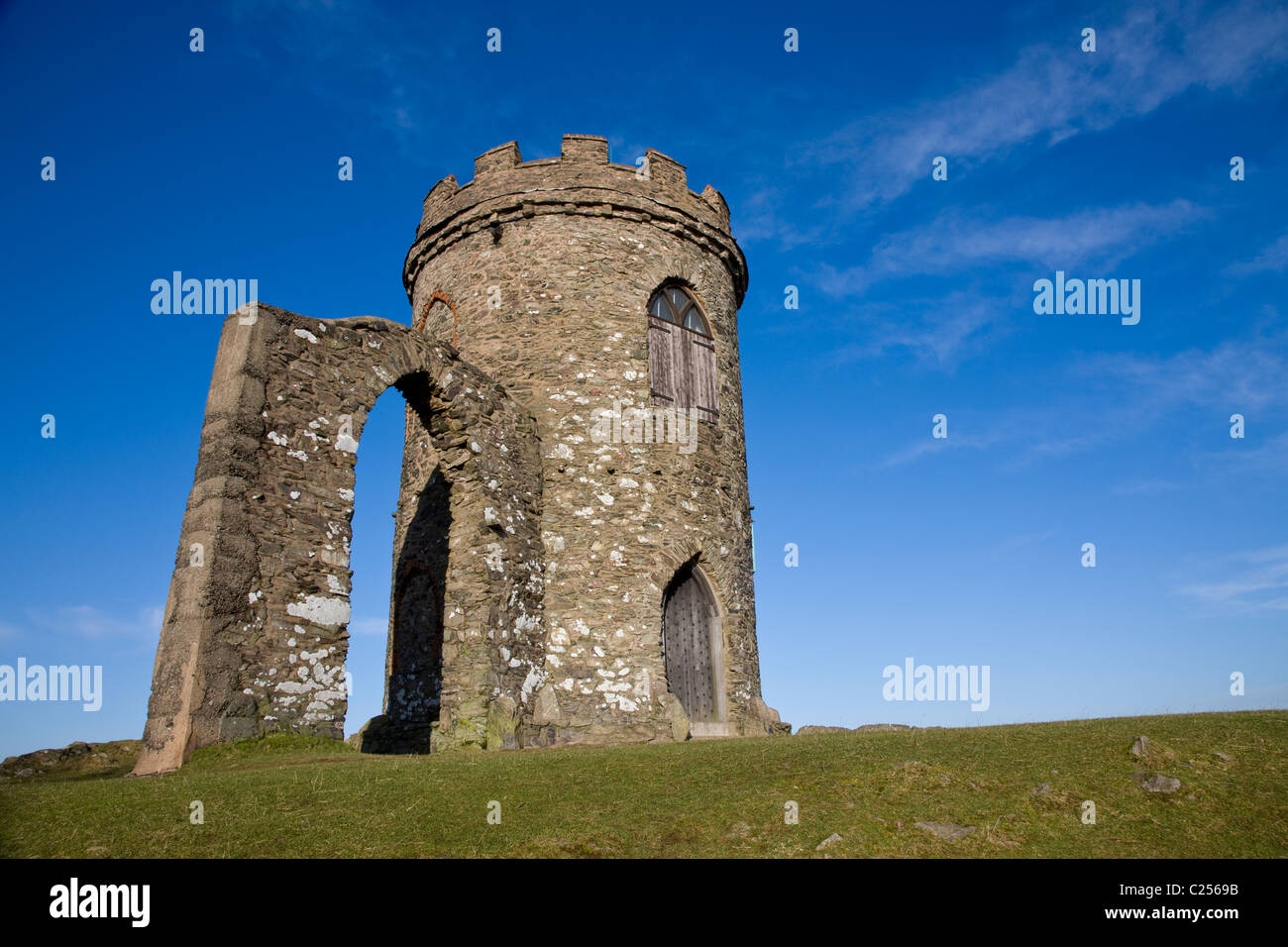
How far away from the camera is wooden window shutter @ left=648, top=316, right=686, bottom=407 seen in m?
16.2

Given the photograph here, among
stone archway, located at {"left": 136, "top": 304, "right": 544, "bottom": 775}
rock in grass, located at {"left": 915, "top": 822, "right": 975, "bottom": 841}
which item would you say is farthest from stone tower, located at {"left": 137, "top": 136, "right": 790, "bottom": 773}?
rock in grass, located at {"left": 915, "top": 822, "right": 975, "bottom": 841}

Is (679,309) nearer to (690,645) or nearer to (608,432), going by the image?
(608,432)

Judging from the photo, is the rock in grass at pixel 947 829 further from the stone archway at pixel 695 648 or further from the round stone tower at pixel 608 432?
the stone archway at pixel 695 648

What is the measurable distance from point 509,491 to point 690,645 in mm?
4518

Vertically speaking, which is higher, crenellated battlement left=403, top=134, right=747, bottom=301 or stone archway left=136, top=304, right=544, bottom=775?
crenellated battlement left=403, top=134, right=747, bottom=301

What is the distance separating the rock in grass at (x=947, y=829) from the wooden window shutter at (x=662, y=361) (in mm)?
10728

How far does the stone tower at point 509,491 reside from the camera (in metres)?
9.79

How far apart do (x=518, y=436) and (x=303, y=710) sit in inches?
239

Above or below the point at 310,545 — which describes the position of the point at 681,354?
above

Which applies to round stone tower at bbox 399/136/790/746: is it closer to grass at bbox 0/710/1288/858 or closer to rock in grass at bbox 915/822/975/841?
grass at bbox 0/710/1288/858

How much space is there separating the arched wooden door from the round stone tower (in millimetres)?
36

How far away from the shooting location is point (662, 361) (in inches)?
648

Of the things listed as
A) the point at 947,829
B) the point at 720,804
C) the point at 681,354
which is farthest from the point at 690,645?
the point at 947,829
